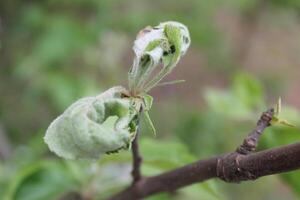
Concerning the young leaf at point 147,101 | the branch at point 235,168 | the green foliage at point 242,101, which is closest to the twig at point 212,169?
the branch at point 235,168

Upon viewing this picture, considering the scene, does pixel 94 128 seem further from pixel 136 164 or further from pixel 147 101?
pixel 136 164

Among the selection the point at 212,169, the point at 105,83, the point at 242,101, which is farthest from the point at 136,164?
the point at 105,83

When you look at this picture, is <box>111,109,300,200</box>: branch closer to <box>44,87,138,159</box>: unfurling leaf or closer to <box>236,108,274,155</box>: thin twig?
<box>236,108,274,155</box>: thin twig

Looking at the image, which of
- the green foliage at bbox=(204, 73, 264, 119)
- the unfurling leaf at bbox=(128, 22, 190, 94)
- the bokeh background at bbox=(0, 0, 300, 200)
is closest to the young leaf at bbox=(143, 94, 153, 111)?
the unfurling leaf at bbox=(128, 22, 190, 94)

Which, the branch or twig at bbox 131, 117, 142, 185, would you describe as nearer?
the branch

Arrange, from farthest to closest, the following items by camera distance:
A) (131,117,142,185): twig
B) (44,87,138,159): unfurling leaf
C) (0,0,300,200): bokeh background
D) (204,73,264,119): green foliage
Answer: (204,73,264,119): green foliage
(0,0,300,200): bokeh background
(131,117,142,185): twig
(44,87,138,159): unfurling leaf

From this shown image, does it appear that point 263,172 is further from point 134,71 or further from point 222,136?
point 222,136
